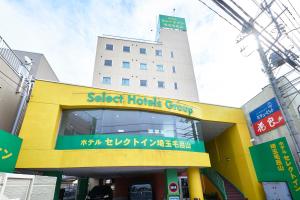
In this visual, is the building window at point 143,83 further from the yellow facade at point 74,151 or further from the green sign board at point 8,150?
the green sign board at point 8,150

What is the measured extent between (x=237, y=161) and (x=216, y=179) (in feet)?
6.98

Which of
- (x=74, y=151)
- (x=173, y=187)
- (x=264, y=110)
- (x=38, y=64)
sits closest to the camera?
(x=74, y=151)

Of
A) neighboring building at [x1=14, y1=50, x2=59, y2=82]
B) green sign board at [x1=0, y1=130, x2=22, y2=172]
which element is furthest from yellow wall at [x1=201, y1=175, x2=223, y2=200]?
neighboring building at [x1=14, y1=50, x2=59, y2=82]

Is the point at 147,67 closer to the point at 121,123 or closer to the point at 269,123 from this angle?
the point at 121,123

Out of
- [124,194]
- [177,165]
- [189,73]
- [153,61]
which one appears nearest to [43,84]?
[177,165]

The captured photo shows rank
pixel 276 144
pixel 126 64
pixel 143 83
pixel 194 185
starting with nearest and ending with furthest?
pixel 194 185
pixel 276 144
pixel 143 83
pixel 126 64

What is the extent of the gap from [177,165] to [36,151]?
7026 millimetres

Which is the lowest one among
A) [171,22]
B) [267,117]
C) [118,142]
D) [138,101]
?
[118,142]

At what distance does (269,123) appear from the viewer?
38.4ft

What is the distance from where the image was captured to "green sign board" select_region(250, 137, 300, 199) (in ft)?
30.3

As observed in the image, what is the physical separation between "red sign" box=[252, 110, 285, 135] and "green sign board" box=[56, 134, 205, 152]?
20.6 feet

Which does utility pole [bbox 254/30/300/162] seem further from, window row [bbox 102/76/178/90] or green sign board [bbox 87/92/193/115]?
window row [bbox 102/76/178/90]

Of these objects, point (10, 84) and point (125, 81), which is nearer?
point (10, 84)

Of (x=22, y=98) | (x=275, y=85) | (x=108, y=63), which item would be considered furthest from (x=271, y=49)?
(x=108, y=63)
